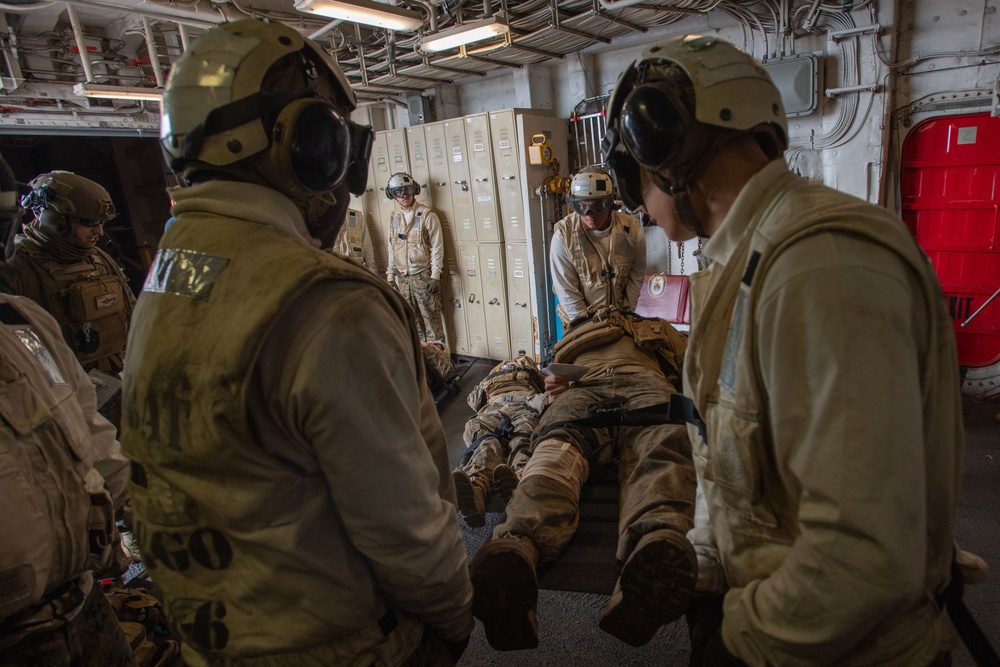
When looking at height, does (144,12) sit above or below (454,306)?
above

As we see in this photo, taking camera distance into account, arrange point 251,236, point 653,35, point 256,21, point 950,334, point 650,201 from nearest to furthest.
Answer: point 950,334
point 251,236
point 256,21
point 650,201
point 653,35

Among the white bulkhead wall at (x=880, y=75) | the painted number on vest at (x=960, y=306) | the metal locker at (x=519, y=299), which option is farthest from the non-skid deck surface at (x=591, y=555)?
the painted number on vest at (x=960, y=306)

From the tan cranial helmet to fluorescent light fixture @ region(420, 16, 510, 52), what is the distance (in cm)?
357

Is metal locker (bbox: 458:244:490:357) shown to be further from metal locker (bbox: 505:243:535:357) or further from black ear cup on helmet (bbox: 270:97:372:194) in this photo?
black ear cup on helmet (bbox: 270:97:372:194)

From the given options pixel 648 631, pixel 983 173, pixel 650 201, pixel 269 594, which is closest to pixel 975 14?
pixel 983 173

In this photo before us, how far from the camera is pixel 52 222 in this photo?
3387 mm

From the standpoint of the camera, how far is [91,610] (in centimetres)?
159

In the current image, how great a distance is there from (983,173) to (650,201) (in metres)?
4.89

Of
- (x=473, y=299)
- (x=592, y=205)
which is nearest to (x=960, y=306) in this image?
(x=592, y=205)

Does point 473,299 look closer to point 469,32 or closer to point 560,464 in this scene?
point 469,32

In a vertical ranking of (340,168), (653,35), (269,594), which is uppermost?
(653,35)

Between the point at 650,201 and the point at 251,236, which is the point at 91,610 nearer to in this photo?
the point at 251,236

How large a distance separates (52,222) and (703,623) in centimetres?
411

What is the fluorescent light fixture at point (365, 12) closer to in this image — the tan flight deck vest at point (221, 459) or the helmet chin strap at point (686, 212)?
→ the tan flight deck vest at point (221, 459)
